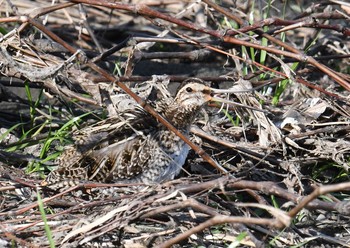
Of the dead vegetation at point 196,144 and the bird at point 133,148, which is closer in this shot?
the dead vegetation at point 196,144

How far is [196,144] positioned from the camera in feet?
19.4

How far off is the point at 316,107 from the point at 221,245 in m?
1.53

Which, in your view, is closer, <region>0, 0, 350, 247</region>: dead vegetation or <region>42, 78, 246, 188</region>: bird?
<region>0, 0, 350, 247</region>: dead vegetation

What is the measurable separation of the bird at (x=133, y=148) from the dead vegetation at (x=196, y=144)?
4.6 inches

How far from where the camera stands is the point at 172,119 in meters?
5.64

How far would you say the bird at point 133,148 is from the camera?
541 cm

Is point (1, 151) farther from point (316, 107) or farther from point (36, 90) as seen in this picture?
point (316, 107)

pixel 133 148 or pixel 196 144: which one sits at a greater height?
pixel 133 148

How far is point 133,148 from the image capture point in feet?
18.0

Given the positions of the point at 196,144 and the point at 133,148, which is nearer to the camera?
the point at 133,148

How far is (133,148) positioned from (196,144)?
1.93 ft

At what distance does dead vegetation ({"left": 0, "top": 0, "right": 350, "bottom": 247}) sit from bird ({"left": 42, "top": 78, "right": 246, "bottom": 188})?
0.12 m

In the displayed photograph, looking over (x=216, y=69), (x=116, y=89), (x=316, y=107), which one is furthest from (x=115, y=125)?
(x=216, y=69)

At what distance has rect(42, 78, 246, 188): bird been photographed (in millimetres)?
5414
